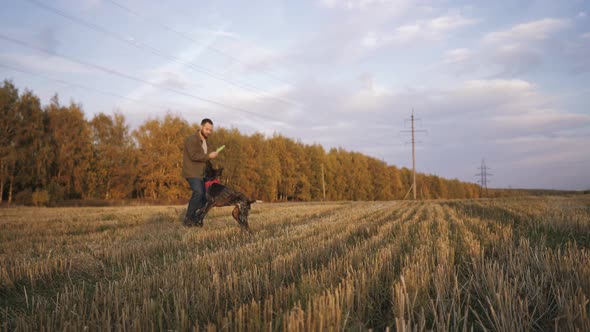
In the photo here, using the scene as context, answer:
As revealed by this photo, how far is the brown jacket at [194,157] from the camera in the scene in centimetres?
642

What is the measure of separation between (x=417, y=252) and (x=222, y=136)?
37308 millimetres

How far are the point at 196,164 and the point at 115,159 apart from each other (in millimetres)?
34207

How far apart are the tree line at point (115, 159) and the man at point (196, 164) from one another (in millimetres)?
23368

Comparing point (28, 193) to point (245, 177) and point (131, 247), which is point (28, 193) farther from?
point (131, 247)

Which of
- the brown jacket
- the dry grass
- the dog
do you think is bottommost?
the dry grass

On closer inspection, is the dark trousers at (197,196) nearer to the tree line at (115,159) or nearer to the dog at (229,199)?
the dog at (229,199)

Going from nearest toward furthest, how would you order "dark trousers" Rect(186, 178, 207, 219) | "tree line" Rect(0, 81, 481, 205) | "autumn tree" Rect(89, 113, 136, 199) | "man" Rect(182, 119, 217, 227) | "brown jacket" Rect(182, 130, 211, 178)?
1. "brown jacket" Rect(182, 130, 211, 178)
2. "man" Rect(182, 119, 217, 227)
3. "dark trousers" Rect(186, 178, 207, 219)
4. "tree line" Rect(0, 81, 481, 205)
5. "autumn tree" Rect(89, 113, 136, 199)

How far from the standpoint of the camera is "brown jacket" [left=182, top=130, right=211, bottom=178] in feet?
21.0

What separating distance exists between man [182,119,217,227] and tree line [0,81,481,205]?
23368 mm

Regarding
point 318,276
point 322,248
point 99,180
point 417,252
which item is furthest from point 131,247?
point 99,180

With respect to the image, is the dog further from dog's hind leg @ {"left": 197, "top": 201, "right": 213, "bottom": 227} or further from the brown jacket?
the brown jacket

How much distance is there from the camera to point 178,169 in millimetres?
34531

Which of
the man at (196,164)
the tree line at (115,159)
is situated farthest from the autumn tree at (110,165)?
the man at (196,164)

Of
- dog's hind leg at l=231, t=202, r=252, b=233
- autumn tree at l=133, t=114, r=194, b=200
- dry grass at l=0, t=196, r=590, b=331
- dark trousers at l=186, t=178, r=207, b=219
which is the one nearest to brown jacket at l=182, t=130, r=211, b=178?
dark trousers at l=186, t=178, r=207, b=219
